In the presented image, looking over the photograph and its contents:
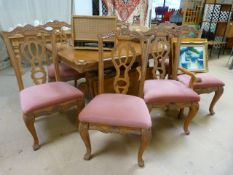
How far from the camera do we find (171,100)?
162 centimetres

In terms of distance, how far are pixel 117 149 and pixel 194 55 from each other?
1.43 metres

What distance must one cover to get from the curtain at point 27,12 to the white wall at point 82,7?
15 cm

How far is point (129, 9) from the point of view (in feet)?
13.7

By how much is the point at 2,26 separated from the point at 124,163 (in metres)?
3.12

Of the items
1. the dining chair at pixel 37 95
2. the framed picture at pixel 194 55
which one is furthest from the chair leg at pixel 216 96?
the dining chair at pixel 37 95

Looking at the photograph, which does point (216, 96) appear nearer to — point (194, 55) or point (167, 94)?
point (194, 55)

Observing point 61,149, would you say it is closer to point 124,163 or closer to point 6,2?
point 124,163

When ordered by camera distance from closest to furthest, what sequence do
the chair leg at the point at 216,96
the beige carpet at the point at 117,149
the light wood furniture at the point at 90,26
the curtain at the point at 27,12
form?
the beige carpet at the point at 117,149 → the light wood furniture at the point at 90,26 → the chair leg at the point at 216,96 → the curtain at the point at 27,12

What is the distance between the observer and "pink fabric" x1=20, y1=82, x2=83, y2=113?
1453 millimetres

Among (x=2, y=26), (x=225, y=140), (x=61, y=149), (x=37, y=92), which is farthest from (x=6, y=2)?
(x=225, y=140)

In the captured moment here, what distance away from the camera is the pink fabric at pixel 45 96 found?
1.45 metres

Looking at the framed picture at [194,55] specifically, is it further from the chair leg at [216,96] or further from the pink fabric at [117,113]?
the pink fabric at [117,113]

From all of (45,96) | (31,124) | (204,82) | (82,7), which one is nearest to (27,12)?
(82,7)

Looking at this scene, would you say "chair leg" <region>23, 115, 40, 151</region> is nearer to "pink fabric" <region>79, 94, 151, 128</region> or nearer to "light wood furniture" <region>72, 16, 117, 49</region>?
"pink fabric" <region>79, 94, 151, 128</region>
